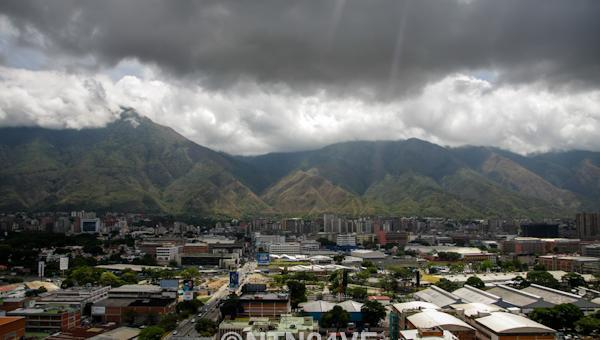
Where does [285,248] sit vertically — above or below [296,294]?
below

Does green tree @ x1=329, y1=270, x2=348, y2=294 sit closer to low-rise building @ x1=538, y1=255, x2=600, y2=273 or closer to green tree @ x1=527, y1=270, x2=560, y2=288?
green tree @ x1=527, y1=270, x2=560, y2=288

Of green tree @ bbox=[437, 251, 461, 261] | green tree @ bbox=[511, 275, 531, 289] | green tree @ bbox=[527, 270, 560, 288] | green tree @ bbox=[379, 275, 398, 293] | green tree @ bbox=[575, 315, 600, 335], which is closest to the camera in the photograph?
green tree @ bbox=[575, 315, 600, 335]

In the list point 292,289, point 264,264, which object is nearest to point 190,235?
point 264,264

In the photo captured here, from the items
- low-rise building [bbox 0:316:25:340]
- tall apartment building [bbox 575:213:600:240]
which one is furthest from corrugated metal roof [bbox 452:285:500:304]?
tall apartment building [bbox 575:213:600:240]

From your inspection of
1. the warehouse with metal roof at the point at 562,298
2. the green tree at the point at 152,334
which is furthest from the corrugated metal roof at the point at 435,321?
the green tree at the point at 152,334

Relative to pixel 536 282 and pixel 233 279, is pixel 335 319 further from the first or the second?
pixel 536 282

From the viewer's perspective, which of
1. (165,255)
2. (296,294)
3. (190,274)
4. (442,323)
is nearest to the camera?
(442,323)

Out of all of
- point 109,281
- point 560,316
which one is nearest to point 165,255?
point 109,281
